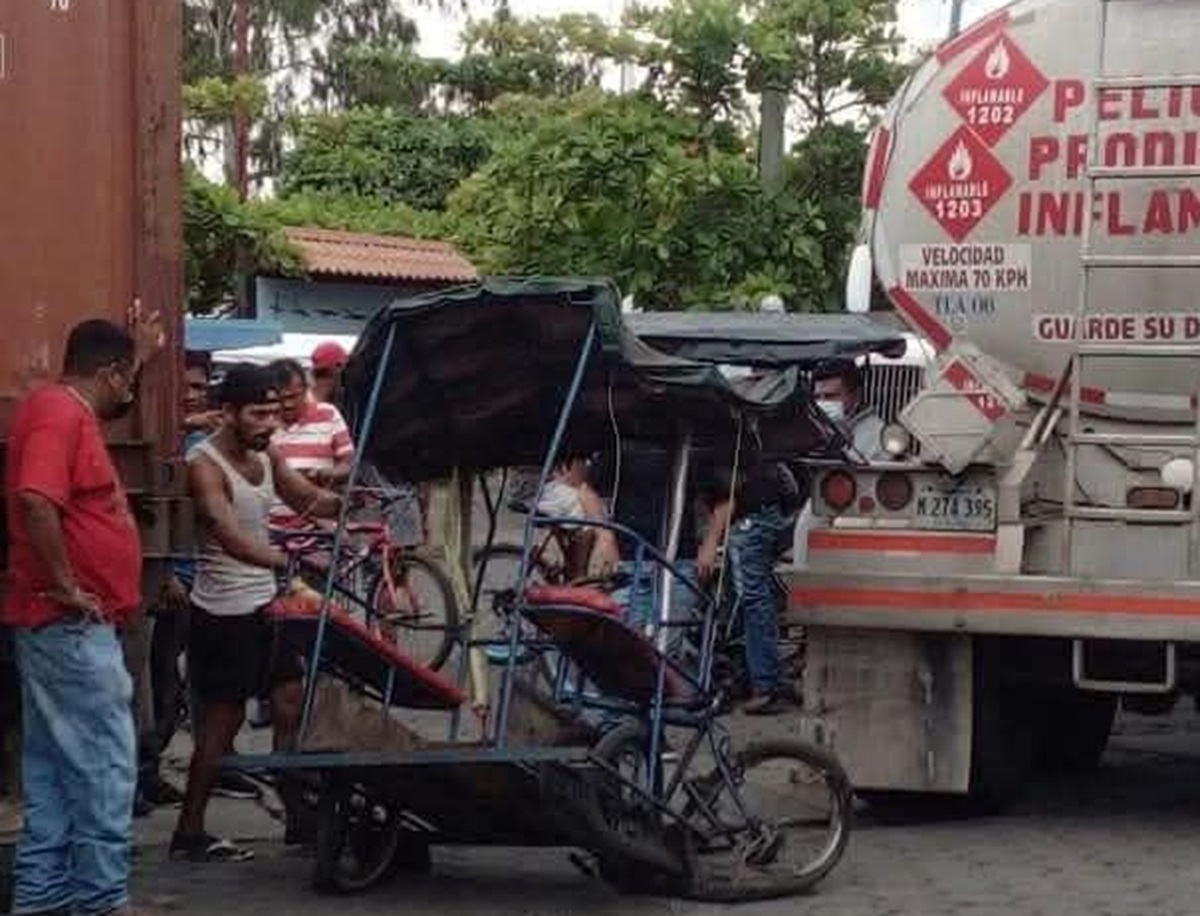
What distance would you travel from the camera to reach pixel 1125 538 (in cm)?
835

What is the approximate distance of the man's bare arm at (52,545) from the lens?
6.25 metres

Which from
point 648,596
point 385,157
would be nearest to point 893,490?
point 648,596

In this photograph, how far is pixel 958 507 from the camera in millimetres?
8586

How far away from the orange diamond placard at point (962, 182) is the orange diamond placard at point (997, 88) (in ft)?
0.23

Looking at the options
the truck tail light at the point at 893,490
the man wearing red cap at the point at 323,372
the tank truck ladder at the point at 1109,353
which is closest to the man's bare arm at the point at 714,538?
the truck tail light at the point at 893,490

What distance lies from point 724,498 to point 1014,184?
5.76 ft

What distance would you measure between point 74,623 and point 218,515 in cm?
115

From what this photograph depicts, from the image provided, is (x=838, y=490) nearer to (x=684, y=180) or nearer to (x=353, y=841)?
(x=353, y=841)

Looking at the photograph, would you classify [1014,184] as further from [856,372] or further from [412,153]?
[412,153]

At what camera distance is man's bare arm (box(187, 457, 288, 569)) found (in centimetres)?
750

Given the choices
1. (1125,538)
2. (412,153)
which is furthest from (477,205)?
(1125,538)

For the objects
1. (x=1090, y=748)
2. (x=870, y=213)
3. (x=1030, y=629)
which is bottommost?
(x=1090, y=748)

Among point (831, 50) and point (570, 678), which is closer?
point (570, 678)

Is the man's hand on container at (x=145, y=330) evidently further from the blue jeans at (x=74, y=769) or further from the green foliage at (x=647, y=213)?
the green foliage at (x=647, y=213)
